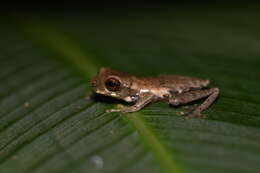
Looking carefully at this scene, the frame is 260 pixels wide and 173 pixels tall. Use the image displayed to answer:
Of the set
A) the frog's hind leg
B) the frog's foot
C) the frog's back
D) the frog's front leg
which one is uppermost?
the frog's back

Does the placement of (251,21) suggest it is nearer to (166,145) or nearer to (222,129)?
(222,129)

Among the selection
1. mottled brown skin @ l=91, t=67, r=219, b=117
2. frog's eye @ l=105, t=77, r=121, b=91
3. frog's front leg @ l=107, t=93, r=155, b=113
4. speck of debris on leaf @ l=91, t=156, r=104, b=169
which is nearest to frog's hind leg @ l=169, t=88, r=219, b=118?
mottled brown skin @ l=91, t=67, r=219, b=117

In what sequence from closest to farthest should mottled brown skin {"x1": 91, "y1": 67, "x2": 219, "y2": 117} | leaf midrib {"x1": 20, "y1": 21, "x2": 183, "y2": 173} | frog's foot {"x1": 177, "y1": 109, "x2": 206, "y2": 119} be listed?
leaf midrib {"x1": 20, "y1": 21, "x2": 183, "y2": 173} < frog's foot {"x1": 177, "y1": 109, "x2": 206, "y2": 119} < mottled brown skin {"x1": 91, "y1": 67, "x2": 219, "y2": 117}

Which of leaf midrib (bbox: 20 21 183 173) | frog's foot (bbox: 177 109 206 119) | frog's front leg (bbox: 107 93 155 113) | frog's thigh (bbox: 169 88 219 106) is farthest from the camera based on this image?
frog's thigh (bbox: 169 88 219 106)

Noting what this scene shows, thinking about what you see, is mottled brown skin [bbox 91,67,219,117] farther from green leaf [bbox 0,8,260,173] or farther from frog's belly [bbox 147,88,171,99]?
green leaf [bbox 0,8,260,173]

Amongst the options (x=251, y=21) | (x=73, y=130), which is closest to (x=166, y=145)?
(x=73, y=130)
